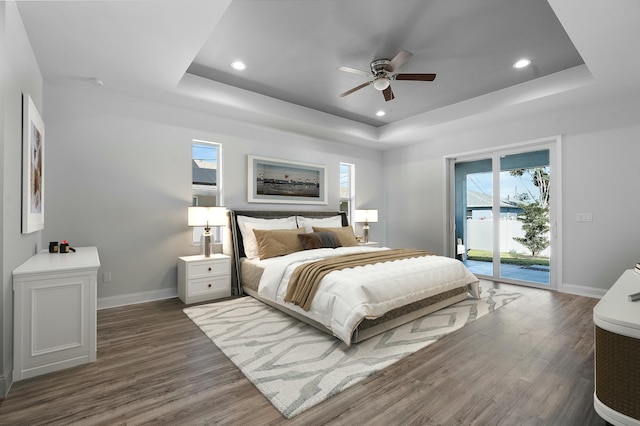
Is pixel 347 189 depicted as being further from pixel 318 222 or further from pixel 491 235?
pixel 491 235

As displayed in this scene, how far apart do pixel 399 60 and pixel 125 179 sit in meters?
3.48

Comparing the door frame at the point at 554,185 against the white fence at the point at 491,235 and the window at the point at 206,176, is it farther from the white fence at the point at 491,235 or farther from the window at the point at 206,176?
the window at the point at 206,176

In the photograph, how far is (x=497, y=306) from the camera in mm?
3629

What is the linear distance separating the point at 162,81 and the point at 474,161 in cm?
500

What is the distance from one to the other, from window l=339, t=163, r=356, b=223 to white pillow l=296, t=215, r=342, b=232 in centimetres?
81

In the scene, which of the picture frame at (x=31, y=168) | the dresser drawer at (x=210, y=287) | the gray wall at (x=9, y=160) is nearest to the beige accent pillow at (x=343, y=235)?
the dresser drawer at (x=210, y=287)

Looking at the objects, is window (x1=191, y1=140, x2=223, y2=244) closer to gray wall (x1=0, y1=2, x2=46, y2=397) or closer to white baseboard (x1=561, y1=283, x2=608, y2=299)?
gray wall (x1=0, y1=2, x2=46, y2=397)

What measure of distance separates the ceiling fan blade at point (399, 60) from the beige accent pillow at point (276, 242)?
248 centimetres

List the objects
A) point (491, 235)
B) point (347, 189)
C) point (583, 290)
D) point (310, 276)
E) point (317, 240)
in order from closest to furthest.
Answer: point (310, 276) → point (583, 290) → point (317, 240) → point (491, 235) → point (347, 189)

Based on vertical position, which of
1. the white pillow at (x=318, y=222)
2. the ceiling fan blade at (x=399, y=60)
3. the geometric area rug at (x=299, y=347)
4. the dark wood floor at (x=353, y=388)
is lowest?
the dark wood floor at (x=353, y=388)

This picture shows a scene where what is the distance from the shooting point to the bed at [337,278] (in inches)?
104

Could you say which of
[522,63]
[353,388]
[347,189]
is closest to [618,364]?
[353,388]

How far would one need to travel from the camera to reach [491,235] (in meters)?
5.17

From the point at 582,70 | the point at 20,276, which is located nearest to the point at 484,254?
the point at 582,70
